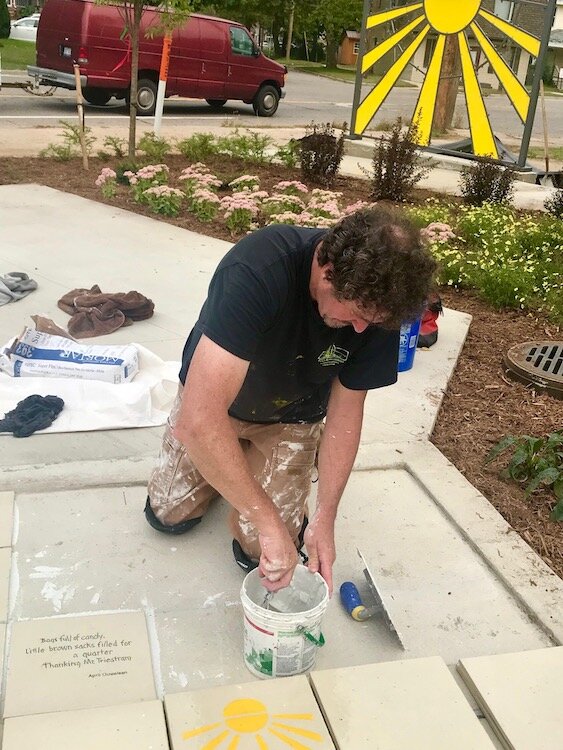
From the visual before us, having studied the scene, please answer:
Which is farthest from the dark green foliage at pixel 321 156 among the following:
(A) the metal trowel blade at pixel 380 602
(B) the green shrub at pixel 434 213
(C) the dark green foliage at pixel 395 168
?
(A) the metal trowel blade at pixel 380 602

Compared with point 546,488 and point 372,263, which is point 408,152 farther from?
point 372,263

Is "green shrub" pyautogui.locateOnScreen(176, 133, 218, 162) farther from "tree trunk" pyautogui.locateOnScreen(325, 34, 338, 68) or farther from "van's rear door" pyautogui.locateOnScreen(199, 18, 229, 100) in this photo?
"tree trunk" pyautogui.locateOnScreen(325, 34, 338, 68)

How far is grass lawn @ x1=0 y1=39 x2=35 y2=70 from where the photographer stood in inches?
819

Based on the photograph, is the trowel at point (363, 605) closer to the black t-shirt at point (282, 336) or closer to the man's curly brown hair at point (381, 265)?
the black t-shirt at point (282, 336)

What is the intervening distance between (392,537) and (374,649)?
58cm

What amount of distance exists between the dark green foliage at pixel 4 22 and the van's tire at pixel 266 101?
50.9ft

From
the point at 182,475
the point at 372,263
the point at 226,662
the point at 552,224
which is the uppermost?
the point at 372,263

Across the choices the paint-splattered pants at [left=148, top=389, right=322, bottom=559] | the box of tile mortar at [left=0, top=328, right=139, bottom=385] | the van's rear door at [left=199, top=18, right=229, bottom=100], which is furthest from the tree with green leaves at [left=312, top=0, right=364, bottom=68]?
the paint-splattered pants at [left=148, top=389, right=322, bottom=559]

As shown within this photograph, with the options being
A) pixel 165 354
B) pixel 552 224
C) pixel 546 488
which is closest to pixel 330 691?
pixel 546 488

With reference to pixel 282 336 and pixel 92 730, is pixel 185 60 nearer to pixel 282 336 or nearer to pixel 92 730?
pixel 282 336

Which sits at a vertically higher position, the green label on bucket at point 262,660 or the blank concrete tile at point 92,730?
the green label on bucket at point 262,660

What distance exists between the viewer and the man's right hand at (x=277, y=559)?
2020 mm

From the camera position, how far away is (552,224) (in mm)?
6434

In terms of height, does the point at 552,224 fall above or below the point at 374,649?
above
